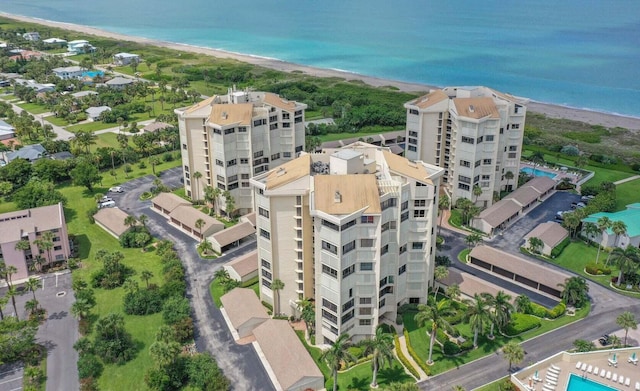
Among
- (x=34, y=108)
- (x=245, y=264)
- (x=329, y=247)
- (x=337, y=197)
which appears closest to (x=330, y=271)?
(x=329, y=247)

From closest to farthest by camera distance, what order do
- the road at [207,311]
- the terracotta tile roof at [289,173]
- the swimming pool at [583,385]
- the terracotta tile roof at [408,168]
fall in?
the swimming pool at [583,385] → the road at [207,311] → the terracotta tile roof at [289,173] → the terracotta tile roof at [408,168]

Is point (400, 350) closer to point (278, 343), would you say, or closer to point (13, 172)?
point (278, 343)

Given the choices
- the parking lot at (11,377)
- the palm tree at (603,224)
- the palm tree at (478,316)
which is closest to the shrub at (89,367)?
the parking lot at (11,377)

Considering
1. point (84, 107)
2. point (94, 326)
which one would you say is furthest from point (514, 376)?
point (84, 107)

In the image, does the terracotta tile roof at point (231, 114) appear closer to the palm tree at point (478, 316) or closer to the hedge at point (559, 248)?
the palm tree at point (478, 316)

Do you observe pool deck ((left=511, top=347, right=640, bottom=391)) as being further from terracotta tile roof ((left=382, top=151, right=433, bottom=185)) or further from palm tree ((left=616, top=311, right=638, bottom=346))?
Result: terracotta tile roof ((left=382, top=151, right=433, bottom=185))
